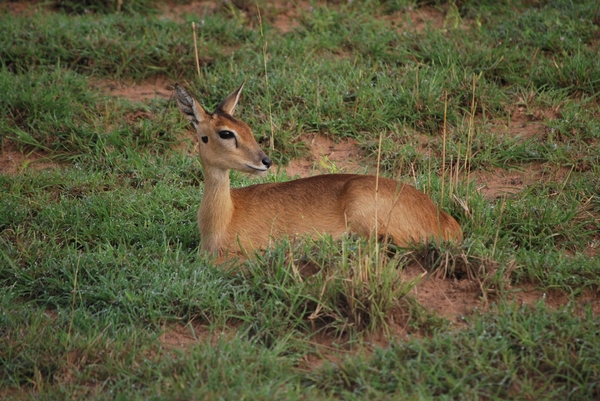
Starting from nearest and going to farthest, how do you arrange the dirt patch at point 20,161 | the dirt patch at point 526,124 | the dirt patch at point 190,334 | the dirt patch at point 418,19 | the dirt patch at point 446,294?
the dirt patch at point 190,334 → the dirt patch at point 446,294 → the dirt patch at point 20,161 → the dirt patch at point 526,124 → the dirt patch at point 418,19

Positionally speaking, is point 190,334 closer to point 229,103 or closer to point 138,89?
point 229,103

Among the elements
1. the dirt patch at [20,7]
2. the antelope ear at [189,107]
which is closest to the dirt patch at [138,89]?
the dirt patch at [20,7]

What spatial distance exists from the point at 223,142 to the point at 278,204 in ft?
1.93

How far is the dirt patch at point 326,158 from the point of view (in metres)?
7.13

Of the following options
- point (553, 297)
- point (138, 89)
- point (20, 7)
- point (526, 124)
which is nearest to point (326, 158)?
point (526, 124)

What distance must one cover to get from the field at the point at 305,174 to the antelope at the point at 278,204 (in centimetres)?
19

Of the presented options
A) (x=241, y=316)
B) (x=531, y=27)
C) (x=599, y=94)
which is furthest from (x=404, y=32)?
(x=241, y=316)

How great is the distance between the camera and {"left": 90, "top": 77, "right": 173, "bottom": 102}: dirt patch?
7.96 m

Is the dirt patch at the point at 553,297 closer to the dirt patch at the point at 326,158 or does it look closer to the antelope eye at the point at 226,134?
the antelope eye at the point at 226,134

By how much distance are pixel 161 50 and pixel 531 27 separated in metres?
3.71

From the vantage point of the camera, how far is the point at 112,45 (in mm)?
8273

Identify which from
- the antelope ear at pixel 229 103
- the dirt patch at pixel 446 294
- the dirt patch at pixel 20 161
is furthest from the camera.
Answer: the dirt patch at pixel 20 161

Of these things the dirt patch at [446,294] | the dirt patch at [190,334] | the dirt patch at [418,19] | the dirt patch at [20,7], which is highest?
the dirt patch at [418,19]

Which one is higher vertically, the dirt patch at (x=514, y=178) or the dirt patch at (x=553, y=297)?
the dirt patch at (x=514, y=178)
